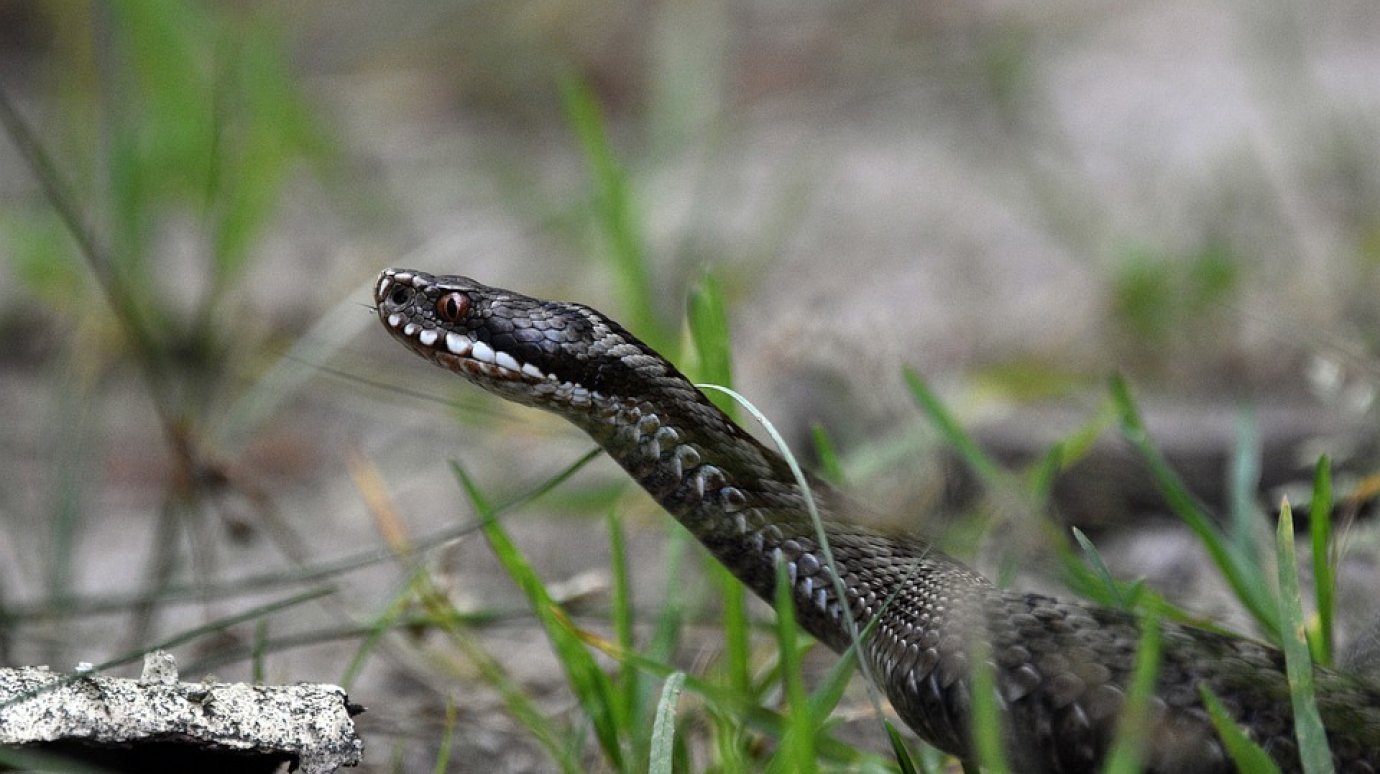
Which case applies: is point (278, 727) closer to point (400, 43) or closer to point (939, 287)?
point (939, 287)

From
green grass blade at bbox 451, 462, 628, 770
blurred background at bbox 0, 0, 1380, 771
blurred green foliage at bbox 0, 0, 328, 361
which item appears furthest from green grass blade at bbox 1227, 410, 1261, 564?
blurred green foliage at bbox 0, 0, 328, 361

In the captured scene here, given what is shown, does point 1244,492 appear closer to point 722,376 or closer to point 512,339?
point 722,376

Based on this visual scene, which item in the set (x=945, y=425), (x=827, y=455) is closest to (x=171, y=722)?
(x=827, y=455)

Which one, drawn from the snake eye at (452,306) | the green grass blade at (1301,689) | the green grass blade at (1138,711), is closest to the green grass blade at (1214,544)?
the green grass blade at (1301,689)

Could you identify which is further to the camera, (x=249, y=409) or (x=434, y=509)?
(x=434, y=509)

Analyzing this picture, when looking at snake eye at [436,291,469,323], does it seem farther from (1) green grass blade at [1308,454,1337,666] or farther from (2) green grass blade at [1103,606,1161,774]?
(1) green grass blade at [1308,454,1337,666]

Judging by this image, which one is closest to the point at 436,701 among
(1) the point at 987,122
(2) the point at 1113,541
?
(2) the point at 1113,541
